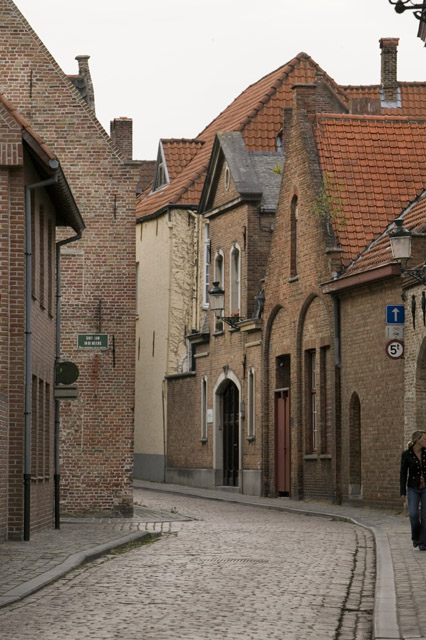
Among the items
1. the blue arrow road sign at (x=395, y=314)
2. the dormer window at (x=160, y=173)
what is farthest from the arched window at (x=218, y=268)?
the blue arrow road sign at (x=395, y=314)

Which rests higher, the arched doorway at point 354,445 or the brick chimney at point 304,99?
the brick chimney at point 304,99

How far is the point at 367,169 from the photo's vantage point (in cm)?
3388

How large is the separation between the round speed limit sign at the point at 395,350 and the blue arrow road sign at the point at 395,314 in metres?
1.16

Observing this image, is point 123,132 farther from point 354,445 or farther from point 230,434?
point 354,445

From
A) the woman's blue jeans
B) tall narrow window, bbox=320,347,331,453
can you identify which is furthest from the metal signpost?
the woman's blue jeans

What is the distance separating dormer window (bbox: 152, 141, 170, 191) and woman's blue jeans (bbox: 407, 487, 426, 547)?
1276 inches

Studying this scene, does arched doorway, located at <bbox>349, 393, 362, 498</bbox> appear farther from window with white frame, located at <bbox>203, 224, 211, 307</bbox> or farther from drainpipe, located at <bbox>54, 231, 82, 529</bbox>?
window with white frame, located at <bbox>203, 224, 211, 307</bbox>

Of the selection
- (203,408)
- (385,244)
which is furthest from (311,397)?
(203,408)

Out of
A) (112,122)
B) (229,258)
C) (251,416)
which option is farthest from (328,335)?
(112,122)

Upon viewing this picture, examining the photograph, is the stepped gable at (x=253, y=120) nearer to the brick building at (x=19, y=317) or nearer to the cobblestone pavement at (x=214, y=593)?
the brick building at (x=19, y=317)

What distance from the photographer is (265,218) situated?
40.3 metres

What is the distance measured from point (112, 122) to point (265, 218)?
1771 cm

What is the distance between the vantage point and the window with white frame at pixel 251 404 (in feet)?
127

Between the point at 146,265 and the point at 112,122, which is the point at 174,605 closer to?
the point at 146,265
